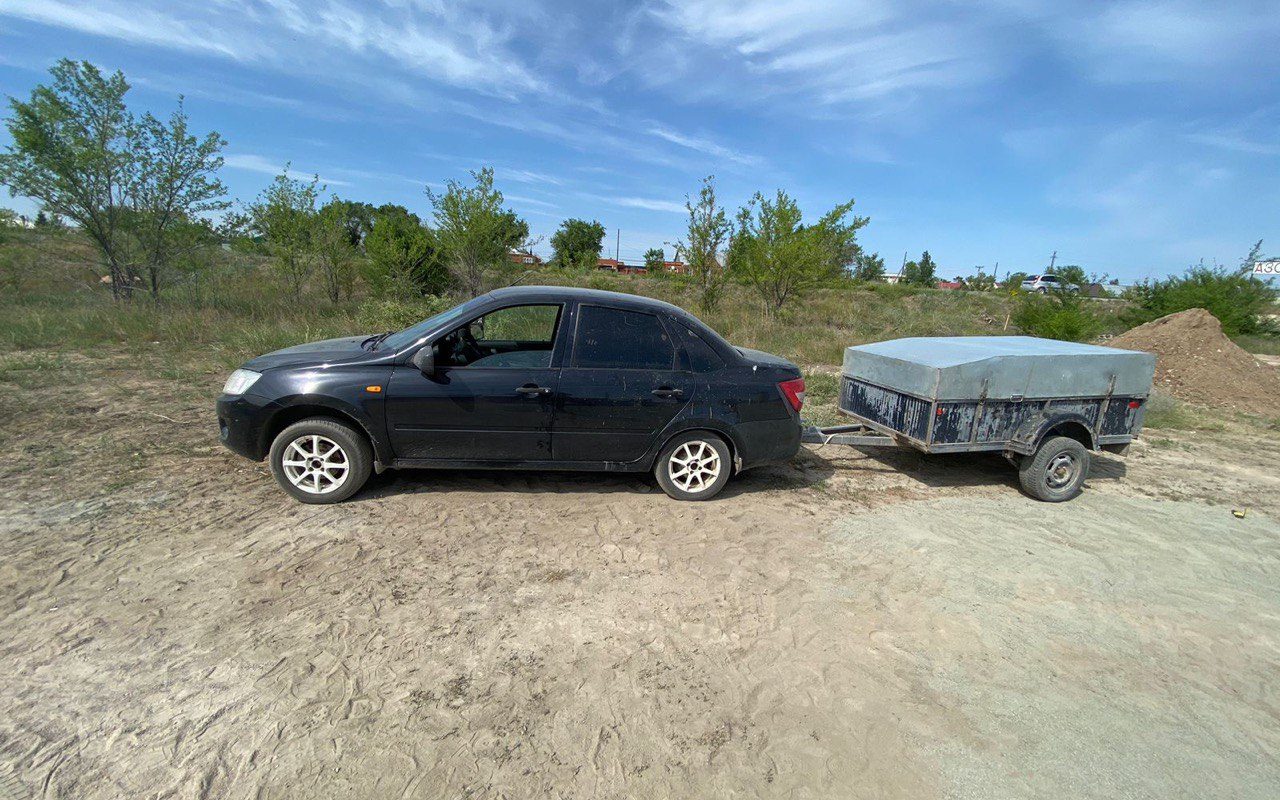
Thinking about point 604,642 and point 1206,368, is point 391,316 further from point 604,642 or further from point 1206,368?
point 1206,368

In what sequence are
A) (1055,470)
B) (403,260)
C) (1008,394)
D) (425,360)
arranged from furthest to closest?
(403,260)
(1055,470)
(1008,394)
(425,360)

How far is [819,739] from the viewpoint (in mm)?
2396

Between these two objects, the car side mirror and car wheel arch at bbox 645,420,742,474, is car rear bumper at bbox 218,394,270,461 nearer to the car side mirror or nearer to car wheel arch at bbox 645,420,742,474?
the car side mirror

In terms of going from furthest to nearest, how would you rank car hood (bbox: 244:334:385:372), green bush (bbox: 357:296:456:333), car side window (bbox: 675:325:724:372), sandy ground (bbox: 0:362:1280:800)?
green bush (bbox: 357:296:456:333)
car side window (bbox: 675:325:724:372)
car hood (bbox: 244:334:385:372)
sandy ground (bbox: 0:362:1280:800)

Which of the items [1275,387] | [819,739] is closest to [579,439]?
[819,739]

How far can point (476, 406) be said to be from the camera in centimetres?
429

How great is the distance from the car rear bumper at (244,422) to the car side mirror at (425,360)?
1097 millimetres

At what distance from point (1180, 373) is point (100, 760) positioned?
14998mm

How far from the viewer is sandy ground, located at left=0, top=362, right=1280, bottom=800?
2.21m

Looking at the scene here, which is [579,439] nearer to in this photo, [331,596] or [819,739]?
[331,596]

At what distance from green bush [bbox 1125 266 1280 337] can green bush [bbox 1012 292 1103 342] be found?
6.49ft

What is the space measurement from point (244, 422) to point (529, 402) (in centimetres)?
207

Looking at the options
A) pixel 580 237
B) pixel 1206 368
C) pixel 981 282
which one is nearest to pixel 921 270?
pixel 981 282

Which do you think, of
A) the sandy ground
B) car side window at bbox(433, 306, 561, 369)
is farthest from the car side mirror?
the sandy ground
